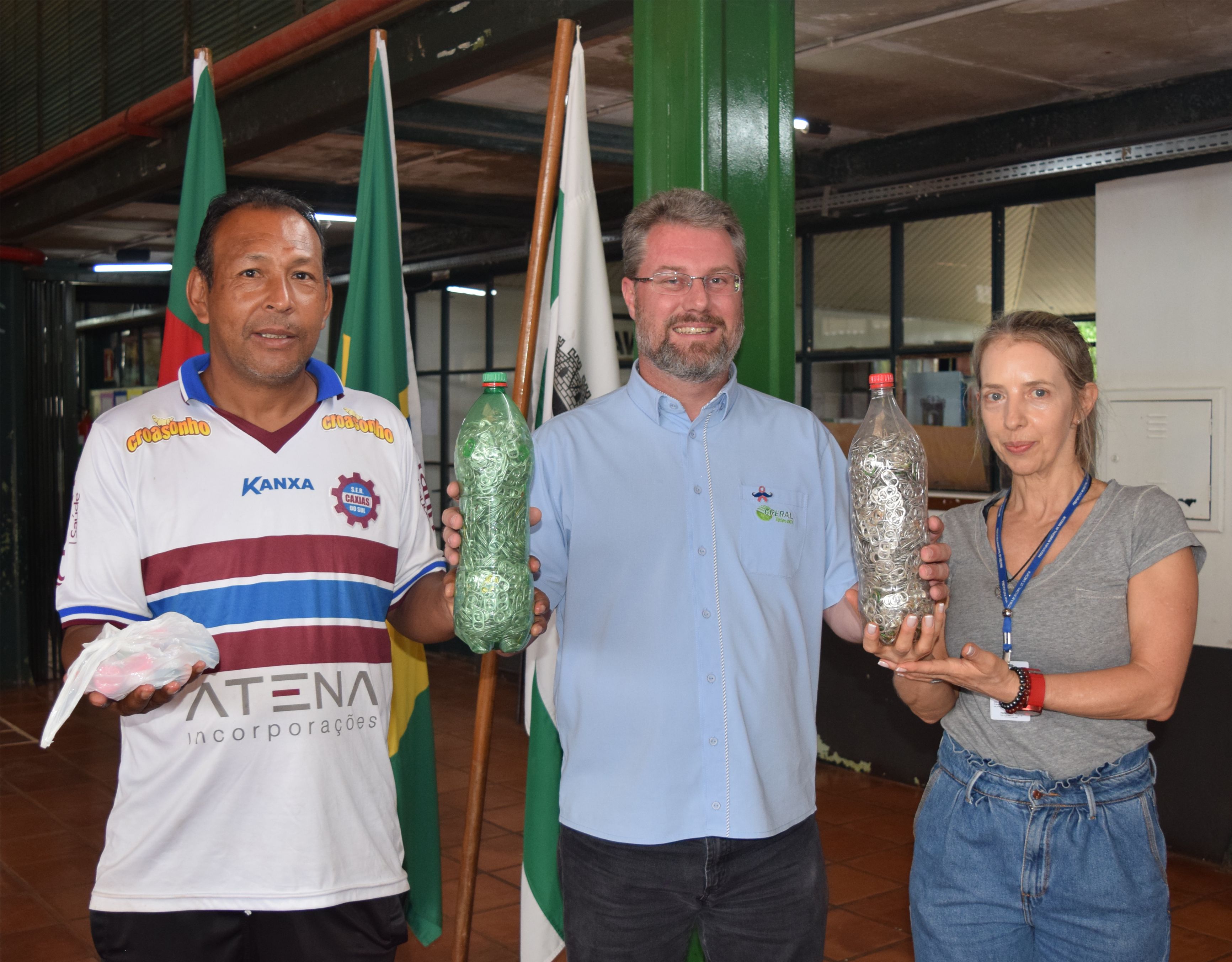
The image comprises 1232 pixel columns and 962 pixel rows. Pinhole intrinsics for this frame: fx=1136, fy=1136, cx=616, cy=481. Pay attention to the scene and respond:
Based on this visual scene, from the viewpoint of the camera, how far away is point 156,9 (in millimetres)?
5223

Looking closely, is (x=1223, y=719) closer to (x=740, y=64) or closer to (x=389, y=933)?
(x=740, y=64)

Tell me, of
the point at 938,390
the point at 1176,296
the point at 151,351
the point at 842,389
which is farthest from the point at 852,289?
the point at 151,351

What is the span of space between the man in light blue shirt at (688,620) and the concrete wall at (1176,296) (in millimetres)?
2969

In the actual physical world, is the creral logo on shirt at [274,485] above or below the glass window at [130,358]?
below

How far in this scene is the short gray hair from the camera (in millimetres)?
1791

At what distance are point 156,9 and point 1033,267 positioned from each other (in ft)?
13.6

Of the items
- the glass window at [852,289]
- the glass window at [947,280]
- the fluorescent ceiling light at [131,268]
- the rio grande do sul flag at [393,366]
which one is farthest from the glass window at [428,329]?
the rio grande do sul flag at [393,366]

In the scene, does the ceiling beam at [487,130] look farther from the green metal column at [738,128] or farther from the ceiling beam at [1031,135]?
the green metal column at [738,128]

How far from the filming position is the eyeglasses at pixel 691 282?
1.78 meters

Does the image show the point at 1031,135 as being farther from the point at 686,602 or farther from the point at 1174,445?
the point at 686,602

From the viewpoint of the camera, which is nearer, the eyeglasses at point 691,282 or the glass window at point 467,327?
the eyeglasses at point 691,282

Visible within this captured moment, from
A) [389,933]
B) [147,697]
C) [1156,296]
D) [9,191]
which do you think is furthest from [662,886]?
[9,191]

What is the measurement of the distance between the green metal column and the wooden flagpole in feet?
0.55

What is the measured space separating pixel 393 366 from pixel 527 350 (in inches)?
18.5
